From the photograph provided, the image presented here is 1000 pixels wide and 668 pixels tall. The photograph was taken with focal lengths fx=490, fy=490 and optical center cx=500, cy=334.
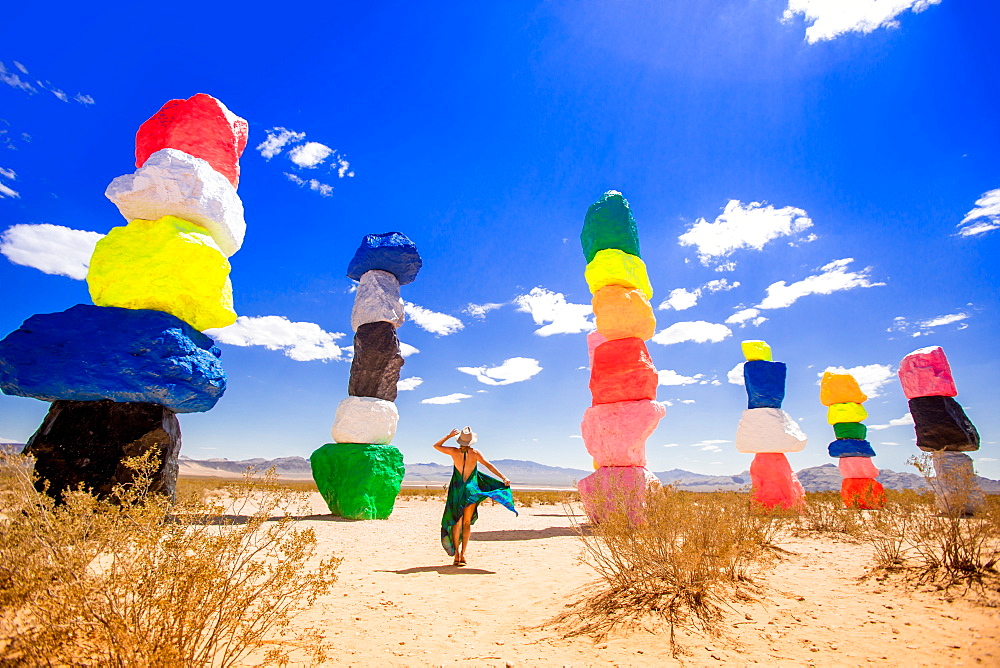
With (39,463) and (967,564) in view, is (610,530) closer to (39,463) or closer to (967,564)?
(967,564)

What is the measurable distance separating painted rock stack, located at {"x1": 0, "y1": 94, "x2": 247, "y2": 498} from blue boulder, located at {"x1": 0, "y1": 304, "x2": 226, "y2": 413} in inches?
0.4

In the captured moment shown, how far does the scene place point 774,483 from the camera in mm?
10773

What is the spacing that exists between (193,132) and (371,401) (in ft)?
18.2

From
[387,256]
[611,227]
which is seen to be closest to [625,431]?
[611,227]

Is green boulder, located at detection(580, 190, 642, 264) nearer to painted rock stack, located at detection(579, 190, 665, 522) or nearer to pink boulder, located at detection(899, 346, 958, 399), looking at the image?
painted rock stack, located at detection(579, 190, 665, 522)

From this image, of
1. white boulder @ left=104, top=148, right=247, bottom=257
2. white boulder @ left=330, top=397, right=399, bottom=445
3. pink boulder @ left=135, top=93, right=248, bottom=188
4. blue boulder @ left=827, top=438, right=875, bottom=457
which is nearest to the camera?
white boulder @ left=104, top=148, right=247, bottom=257

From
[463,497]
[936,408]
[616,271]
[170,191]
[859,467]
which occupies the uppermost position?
[616,271]

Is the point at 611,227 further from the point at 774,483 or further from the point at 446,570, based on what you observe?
the point at 446,570

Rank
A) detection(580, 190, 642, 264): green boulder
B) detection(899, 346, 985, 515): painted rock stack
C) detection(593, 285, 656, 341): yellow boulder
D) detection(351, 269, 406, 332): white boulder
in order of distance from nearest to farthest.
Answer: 1. detection(593, 285, 656, 341): yellow boulder
2. detection(580, 190, 642, 264): green boulder
3. detection(351, 269, 406, 332): white boulder
4. detection(899, 346, 985, 515): painted rock stack

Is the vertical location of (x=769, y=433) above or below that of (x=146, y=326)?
below

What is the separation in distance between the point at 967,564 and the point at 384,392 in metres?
8.97

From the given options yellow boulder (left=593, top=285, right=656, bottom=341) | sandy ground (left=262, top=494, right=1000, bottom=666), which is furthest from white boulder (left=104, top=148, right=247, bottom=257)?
yellow boulder (left=593, top=285, right=656, bottom=341)

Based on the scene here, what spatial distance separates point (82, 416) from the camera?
5.64 metres

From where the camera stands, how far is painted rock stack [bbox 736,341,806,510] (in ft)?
35.3
